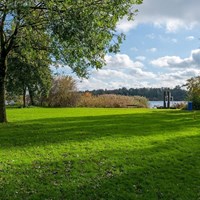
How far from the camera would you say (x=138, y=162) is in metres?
11.0

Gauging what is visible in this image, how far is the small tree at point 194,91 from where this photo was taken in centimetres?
4234

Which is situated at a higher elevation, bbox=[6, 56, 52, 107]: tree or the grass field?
bbox=[6, 56, 52, 107]: tree

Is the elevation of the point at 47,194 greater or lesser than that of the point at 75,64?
lesser

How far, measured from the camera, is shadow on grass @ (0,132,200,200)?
26.8ft

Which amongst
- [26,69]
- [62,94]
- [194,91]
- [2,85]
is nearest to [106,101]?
[62,94]

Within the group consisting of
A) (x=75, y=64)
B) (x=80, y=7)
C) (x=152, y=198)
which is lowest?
(x=152, y=198)

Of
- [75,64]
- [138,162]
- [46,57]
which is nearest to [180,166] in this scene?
[138,162]

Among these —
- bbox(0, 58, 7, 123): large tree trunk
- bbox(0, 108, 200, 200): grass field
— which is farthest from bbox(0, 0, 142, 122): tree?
bbox(0, 108, 200, 200): grass field

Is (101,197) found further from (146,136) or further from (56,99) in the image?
(56,99)

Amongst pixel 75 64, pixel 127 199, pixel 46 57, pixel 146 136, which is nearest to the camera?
pixel 127 199

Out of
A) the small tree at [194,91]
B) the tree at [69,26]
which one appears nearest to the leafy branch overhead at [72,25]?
the tree at [69,26]

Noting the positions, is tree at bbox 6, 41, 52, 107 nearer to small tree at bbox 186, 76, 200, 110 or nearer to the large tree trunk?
the large tree trunk

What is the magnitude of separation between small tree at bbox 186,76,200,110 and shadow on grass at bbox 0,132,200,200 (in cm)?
3123

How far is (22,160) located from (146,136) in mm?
7204
